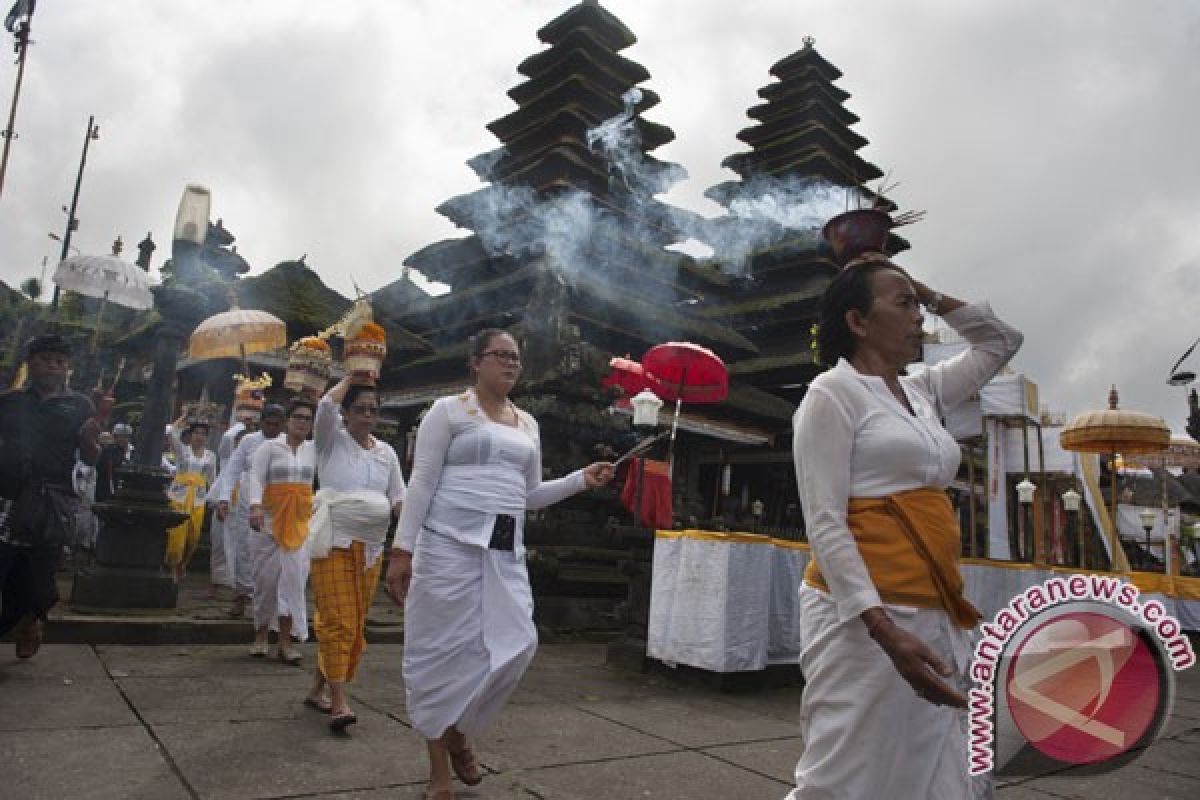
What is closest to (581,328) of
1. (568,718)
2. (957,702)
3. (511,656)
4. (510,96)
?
(510,96)

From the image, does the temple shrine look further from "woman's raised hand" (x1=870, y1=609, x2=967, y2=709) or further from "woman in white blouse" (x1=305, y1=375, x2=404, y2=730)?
"woman's raised hand" (x1=870, y1=609, x2=967, y2=709)

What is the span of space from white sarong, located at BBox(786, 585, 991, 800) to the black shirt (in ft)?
14.5

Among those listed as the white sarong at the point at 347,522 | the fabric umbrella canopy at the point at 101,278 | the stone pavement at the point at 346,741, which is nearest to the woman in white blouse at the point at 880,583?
the stone pavement at the point at 346,741

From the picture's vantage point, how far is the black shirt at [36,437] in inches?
167

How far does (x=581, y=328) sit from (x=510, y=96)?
887cm

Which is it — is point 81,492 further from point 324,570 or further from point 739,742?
point 739,742

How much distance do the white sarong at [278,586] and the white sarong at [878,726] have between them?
4.26 metres

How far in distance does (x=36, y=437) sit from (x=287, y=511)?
66.5 inches

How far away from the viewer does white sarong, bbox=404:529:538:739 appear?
2889 millimetres

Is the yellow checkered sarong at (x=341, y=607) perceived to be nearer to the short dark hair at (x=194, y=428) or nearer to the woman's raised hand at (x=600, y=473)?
the woman's raised hand at (x=600, y=473)

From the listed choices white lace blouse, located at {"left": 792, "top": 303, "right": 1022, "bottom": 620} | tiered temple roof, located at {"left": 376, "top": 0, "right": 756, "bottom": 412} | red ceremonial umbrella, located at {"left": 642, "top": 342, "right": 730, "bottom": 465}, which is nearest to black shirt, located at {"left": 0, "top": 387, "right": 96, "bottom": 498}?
white lace blouse, located at {"left": 792, "top": 303, "right": 1022, "bottom": 620}

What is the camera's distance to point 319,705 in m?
4.05

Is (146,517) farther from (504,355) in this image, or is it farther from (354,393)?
(504,355)

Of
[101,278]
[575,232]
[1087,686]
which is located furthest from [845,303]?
[575,232]
